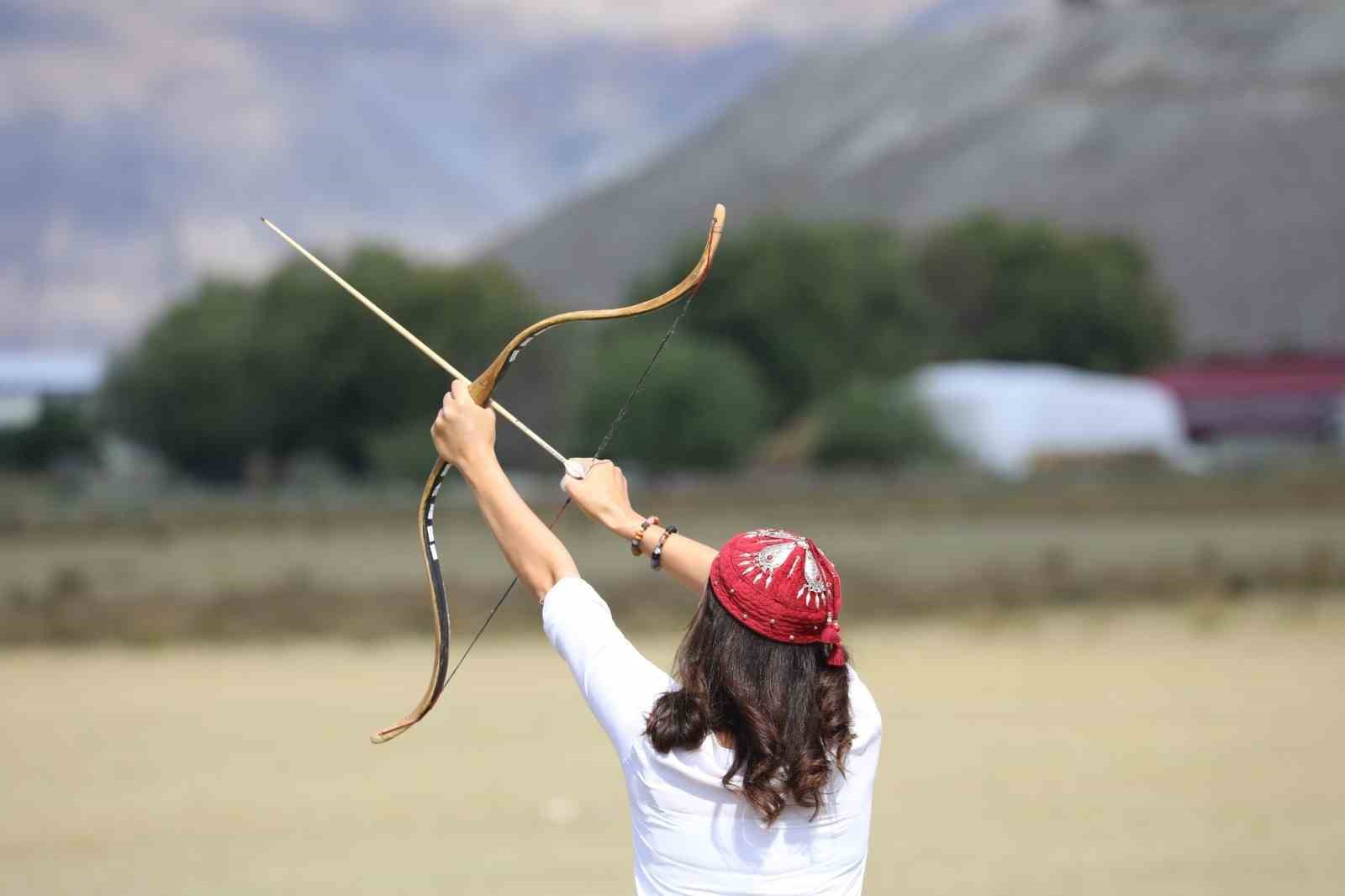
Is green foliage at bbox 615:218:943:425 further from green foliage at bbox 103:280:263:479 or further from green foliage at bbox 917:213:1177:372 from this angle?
green foliage at bbox 103:280:263:479

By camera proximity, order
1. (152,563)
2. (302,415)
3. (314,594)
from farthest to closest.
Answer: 1. (302,415)
2. (152,563)
3. (314,594)

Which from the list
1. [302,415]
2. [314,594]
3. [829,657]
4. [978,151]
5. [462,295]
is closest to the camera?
[829,657]

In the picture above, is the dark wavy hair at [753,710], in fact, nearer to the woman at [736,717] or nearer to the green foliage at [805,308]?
the woman at [736,717]

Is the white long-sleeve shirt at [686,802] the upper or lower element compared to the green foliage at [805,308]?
upper

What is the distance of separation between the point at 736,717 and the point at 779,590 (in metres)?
0.16

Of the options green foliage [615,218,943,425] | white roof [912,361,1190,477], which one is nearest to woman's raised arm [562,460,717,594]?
white roof [912,361,1190,477]

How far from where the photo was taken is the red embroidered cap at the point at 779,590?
1.95 m

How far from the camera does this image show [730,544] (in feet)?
6.63

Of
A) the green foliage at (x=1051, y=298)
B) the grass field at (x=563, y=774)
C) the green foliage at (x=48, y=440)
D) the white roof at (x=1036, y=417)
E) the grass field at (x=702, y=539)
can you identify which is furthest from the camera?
the green foliage at (x=1051, y=298)

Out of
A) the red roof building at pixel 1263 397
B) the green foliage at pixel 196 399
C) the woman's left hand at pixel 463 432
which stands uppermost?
the woman's left hand at pixel 463 432

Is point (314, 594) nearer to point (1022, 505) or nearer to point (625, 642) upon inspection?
point (1022, 505)

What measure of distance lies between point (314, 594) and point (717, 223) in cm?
1623

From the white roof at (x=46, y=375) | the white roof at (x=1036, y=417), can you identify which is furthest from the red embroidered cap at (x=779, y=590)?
the white roof at (x=46, y=375)

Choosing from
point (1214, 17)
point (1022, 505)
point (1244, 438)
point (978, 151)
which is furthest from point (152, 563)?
point (1214, 17)
